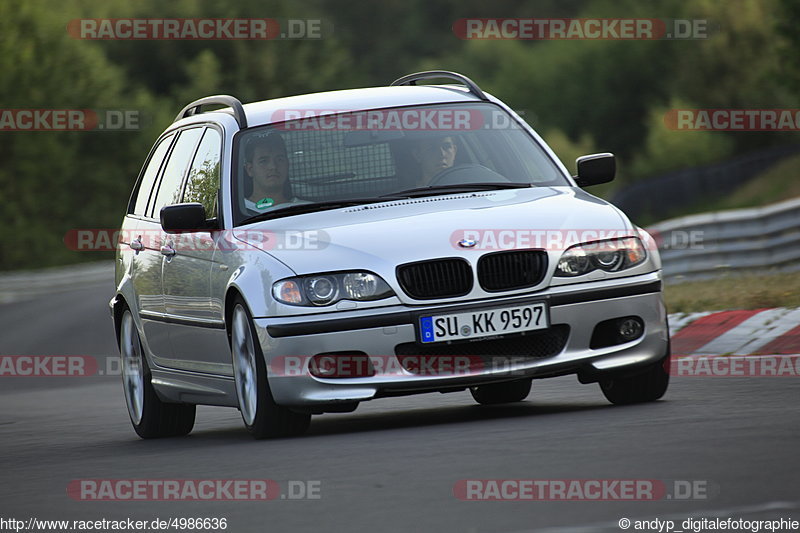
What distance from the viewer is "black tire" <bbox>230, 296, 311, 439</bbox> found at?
9008 millimetres

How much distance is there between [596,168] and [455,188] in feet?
2.85

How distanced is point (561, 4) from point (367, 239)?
113378 mm

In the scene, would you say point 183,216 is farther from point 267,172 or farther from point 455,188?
point 455,188

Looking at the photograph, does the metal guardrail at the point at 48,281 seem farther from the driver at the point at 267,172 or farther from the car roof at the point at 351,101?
the driver at the point at 267,172

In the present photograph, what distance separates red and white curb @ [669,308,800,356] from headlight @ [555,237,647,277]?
278cm

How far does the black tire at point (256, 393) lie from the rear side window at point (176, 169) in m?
1.76

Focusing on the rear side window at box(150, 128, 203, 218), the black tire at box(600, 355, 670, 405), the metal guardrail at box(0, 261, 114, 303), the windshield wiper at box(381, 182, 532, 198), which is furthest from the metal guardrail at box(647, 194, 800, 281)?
the metal guardrail at box(0, 261, 114, 303)

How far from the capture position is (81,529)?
646cm

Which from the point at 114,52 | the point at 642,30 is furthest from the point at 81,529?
the point at 642,30

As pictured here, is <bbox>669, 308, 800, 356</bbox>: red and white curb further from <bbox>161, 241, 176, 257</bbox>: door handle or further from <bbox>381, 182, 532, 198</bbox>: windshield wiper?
<bbox>161, 241, 176, 257</bbox>: door handle

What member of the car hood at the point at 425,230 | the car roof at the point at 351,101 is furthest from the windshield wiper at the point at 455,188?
the car roof at the point at 351,101

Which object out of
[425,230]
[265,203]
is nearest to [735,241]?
[265,203]

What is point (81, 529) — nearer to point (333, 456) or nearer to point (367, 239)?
point (333, 456)

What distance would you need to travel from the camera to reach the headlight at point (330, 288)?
28.9 ft
